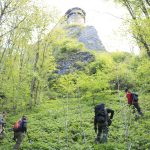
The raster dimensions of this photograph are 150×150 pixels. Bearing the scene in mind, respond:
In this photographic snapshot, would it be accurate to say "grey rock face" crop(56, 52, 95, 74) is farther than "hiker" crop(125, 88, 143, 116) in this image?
Yes

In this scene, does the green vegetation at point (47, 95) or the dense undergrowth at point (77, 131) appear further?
the green vegetation at point (47, 95)

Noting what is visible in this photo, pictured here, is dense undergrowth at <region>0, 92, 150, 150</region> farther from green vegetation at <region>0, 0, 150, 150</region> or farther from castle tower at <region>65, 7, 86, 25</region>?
castle tower at <region>65, 7, 86, 25</region>

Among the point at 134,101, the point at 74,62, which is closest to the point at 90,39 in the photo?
the point at 74,62

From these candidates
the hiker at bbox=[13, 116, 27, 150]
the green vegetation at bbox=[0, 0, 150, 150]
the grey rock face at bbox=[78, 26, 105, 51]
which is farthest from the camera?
the grey rock face at bbox=[78, 26, 105, 51]

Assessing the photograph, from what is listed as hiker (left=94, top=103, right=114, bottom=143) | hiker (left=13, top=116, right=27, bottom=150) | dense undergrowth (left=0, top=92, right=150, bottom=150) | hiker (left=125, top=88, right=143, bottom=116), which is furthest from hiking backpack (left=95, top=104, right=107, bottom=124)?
hiker (left=125, top=88, right=143, bottom=116)

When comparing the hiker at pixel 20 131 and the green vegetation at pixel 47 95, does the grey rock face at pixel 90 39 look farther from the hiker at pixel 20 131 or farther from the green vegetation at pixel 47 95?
the hiker at pixel 20 131

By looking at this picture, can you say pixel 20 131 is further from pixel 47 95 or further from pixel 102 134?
pixel 47 95

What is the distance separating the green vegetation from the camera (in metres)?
16.2

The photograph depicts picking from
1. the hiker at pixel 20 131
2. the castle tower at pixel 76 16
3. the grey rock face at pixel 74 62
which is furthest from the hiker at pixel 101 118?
the castle tower at pixel 76 16

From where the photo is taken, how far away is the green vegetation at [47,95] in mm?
16156

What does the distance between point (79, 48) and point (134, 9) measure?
1207 inches

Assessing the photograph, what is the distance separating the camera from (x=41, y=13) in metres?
26.3

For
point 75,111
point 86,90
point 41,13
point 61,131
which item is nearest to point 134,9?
point 61,131

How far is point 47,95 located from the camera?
112ft
